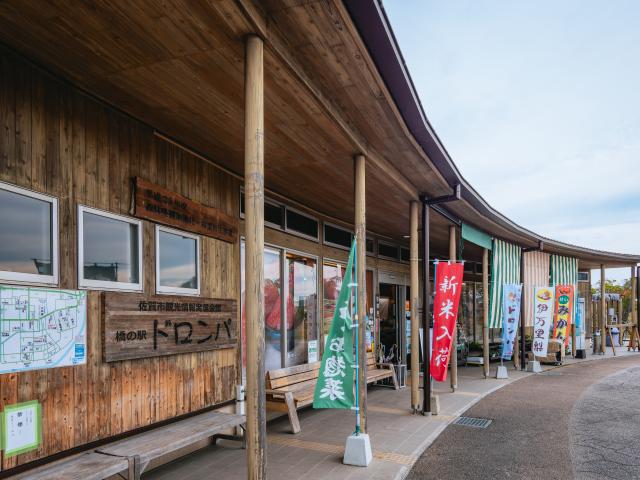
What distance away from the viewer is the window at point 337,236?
9680 mm

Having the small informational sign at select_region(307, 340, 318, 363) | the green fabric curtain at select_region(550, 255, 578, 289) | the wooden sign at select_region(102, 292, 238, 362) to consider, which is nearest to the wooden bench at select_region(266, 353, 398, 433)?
the small informational sign at select_region(307, 340, 318, 363)

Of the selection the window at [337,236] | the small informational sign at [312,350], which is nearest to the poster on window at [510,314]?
the window at [337,236]

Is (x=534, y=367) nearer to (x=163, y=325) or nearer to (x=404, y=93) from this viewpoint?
(x=404, y=93)

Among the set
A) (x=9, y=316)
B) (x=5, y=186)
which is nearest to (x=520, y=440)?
(x=9, y=316)

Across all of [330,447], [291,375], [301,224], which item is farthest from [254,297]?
[301,224]

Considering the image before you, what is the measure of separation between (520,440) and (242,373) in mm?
3667

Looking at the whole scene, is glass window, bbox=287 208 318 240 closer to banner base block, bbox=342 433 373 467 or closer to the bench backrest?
the bench backrest

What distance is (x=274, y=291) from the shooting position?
7.92 meters

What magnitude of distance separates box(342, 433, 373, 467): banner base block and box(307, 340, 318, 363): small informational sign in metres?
3.46

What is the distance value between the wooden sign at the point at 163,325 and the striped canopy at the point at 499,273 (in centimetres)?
713

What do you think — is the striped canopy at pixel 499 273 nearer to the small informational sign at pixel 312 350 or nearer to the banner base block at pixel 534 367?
the banner base block at pixel 534 367

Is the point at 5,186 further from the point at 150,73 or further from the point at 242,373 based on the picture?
the point at 242,373

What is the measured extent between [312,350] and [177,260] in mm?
4017

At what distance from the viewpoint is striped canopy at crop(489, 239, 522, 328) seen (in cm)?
1138
